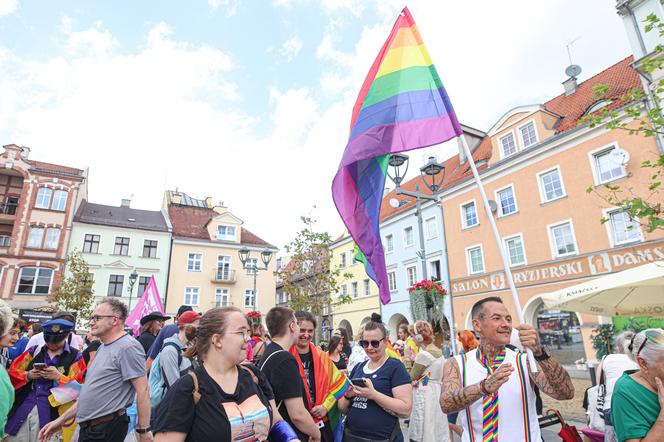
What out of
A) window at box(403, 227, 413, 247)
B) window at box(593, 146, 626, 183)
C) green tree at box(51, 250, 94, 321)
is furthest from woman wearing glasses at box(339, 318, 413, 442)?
green tree at box(51, 250, 94, 321)

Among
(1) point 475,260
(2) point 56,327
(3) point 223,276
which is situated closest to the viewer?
(2) point 56,327

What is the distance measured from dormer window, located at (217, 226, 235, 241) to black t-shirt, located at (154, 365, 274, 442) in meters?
35.2

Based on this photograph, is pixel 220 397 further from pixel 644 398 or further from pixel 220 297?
pixel 220 297

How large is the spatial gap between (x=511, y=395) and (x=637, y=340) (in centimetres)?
94

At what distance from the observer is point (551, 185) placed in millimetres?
18359

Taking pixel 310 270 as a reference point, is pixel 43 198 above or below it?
above

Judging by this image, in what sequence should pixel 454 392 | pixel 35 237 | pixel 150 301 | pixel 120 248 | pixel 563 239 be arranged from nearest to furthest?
1. pixel 454 392
2. pixel 150 301
3. pixel 563 239
4. pixel 35 237
5. pixel 120 248

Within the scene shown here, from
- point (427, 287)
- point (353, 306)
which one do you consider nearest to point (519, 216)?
point (427, 287)

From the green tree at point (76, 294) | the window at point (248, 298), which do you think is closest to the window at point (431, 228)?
the window at point (248, 298)

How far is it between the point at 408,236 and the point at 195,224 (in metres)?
21.4

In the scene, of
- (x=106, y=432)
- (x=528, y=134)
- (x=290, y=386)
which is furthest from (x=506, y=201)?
(x=106, y=432)

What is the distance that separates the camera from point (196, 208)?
3875 cm

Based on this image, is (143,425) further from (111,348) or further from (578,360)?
(578,360)

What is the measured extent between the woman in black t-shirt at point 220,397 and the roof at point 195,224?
3455cm
